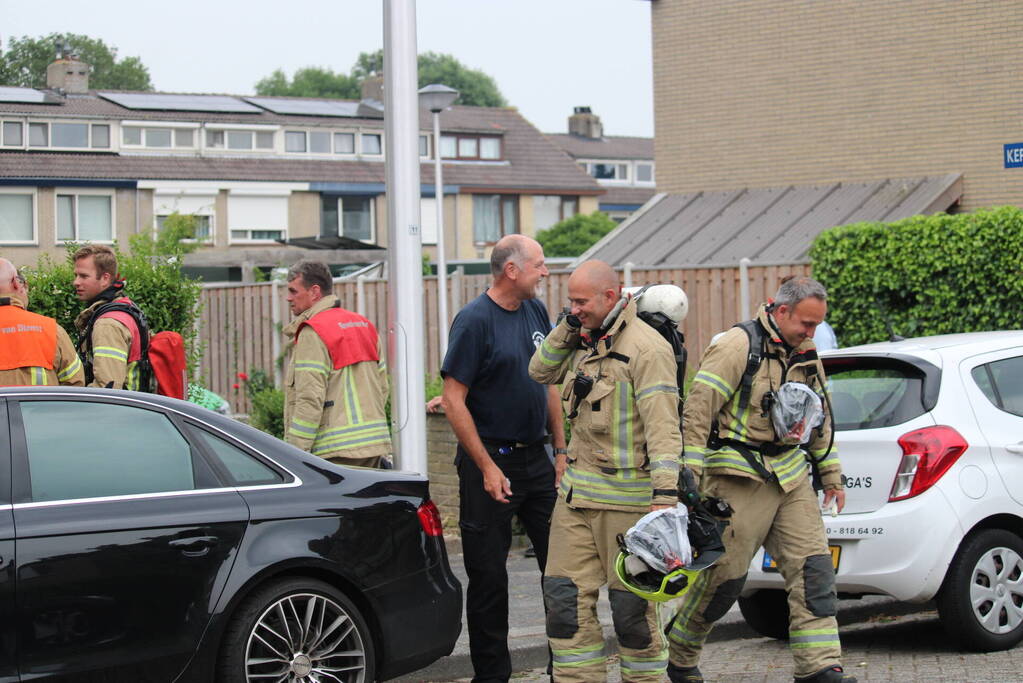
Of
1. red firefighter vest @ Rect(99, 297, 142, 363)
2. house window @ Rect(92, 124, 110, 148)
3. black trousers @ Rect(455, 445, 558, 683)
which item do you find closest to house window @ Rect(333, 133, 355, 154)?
house window @ Rect(92, 124, 110, 148)

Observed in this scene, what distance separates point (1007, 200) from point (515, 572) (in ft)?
29.3

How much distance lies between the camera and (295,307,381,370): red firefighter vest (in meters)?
7.15

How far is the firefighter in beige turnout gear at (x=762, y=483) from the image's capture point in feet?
19.5

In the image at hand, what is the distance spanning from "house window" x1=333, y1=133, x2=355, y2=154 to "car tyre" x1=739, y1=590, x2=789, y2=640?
1569 inches

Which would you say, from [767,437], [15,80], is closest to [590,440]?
[767,437]

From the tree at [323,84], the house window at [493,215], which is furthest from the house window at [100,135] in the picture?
the tree at [323,84]

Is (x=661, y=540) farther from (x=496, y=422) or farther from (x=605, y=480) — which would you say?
(x=496, y=422)

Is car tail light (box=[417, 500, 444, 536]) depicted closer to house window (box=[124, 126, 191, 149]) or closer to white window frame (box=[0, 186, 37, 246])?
white window frame (box=[0, 186, 37, 246])

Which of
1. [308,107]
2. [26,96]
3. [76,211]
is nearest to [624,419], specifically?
[26,96]

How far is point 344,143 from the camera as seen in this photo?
46750mm

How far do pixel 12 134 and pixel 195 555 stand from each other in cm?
984

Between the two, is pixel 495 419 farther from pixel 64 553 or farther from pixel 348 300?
pixel 348 300

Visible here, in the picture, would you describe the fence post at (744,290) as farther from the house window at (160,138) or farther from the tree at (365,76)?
the tree at (365,76)

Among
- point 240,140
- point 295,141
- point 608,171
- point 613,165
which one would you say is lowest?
point 240,140
